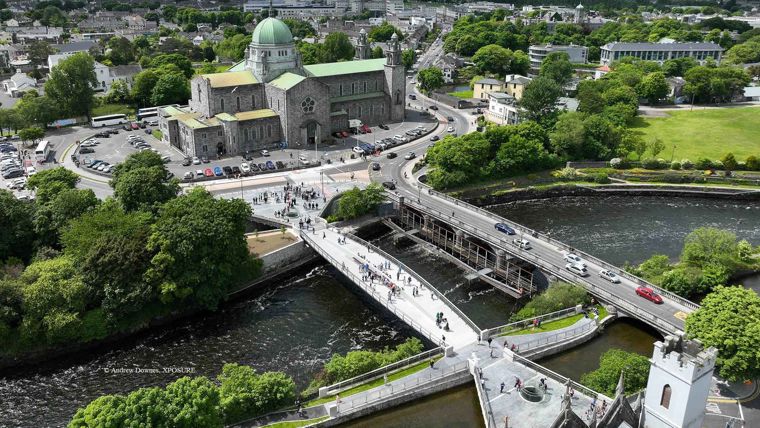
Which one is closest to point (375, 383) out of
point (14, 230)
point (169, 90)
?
point (14, 230)

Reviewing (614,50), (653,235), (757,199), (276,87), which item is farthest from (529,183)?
(614,50)

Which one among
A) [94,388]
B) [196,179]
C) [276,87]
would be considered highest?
[276,87]

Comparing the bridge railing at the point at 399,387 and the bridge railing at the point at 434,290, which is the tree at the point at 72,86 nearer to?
the bridge railing at the point at 434,290

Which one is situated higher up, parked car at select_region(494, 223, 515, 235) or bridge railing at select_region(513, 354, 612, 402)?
parked car at select_region(494, 223, 515, 235)

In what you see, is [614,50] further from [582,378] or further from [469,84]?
[582,378]

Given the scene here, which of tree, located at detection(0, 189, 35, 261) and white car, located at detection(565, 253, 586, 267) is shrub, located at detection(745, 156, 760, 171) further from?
tree, located at detection(0, 189, 35, 261)

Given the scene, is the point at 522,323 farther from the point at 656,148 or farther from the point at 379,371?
the point at 656,148

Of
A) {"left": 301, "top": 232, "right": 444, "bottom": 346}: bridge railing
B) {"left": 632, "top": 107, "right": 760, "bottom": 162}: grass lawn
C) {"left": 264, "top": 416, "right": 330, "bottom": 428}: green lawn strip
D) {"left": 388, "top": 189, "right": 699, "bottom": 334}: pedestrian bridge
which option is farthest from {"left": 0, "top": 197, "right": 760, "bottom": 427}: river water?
{"left": 632, "top": 107, "right": 760, "bottom": 162}: grass lawn
